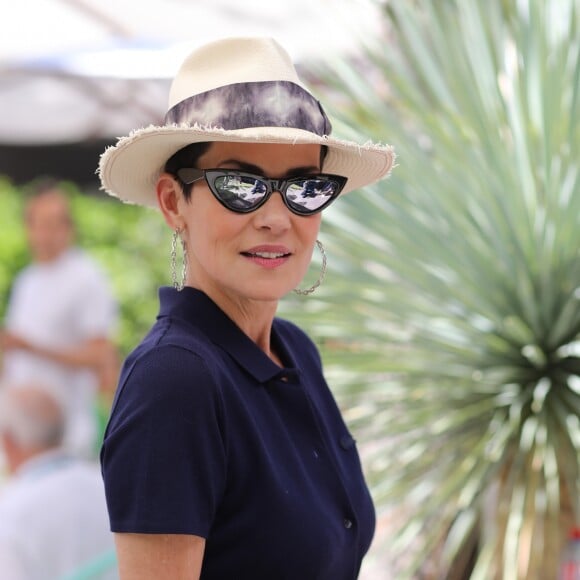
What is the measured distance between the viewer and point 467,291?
330 centimetres

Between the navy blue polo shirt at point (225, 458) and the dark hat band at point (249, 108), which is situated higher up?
the dark hat band at point (249, 108)

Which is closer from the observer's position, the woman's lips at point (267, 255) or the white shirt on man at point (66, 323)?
the woman's lips at point (267, 255)

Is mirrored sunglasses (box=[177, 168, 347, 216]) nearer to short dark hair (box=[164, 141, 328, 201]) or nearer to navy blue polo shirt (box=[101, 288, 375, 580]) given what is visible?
short dark hair (box=[164, 141, 328, 201])

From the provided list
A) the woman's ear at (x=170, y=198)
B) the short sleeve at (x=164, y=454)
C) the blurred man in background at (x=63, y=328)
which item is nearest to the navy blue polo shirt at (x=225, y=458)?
the short sleeve at (x=164, y=454)

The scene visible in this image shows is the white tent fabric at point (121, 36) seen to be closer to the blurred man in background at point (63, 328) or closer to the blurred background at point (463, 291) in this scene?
the blurred man in background at point (63, 328)

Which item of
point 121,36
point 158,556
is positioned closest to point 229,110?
point 158,556

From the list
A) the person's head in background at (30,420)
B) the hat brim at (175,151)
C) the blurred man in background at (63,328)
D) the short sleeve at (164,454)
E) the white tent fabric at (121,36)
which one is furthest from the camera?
the white tent fabric at (121,36)

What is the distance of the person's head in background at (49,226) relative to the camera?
586 centimetres

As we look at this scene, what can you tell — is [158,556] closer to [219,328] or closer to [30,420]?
[219,328]

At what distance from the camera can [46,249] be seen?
5.87 m

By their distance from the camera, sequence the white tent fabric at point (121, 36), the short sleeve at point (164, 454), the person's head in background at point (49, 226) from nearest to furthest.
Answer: the short sleeve at point (164, 454) → the person's head in background at point (49, 226) → the white tent fabric at point (121, 36)

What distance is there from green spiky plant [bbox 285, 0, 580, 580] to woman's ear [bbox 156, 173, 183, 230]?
168 centimetres

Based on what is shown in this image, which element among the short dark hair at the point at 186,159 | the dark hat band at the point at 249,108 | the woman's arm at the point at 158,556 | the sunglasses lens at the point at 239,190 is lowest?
the woman's arm at the point at 158,556

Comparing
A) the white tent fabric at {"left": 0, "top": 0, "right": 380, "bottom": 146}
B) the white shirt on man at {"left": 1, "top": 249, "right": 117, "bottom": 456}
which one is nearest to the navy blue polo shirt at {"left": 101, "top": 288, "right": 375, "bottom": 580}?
the white tent fabric at {"left": 0, "top": 0, "right": 380, "bottom": 146}
